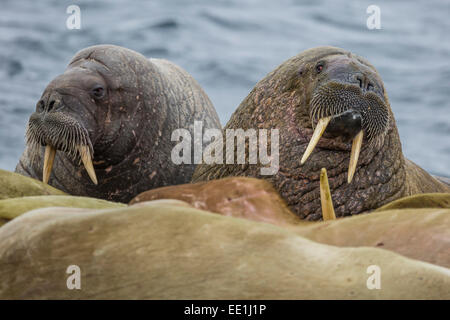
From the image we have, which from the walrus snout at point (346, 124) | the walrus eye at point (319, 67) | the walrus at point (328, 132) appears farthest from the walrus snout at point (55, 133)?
the walrus snout at point (346, 124)

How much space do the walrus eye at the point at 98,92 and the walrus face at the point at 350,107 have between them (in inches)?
105

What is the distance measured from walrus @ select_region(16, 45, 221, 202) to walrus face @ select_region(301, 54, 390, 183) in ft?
8.23

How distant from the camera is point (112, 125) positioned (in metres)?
7.63

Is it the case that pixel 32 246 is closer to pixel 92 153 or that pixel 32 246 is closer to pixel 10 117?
pixel 92 153

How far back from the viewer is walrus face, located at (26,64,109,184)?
22.3ft

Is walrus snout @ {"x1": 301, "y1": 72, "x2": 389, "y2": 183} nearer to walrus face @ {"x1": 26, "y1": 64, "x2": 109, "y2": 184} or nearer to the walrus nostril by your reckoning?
walrus face @ {"x1": 26, "y1": 64, "x2": 109, "y2": 184}

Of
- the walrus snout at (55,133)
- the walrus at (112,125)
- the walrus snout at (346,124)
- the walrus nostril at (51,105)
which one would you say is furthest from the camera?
the walrus at (112,125)

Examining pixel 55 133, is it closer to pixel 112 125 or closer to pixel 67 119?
pixel 67 119

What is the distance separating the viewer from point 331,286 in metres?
2.41

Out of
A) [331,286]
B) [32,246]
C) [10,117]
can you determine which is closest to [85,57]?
[32,246]

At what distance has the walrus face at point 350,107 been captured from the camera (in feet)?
17.1

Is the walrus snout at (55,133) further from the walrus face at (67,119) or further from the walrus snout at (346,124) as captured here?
the walrus snout at (346,124)

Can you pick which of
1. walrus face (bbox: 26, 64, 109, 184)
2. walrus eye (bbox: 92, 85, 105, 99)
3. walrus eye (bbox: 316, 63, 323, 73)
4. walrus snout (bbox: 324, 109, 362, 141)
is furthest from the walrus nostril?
walrus snout (bbox: 324, 109, 362, 141)
